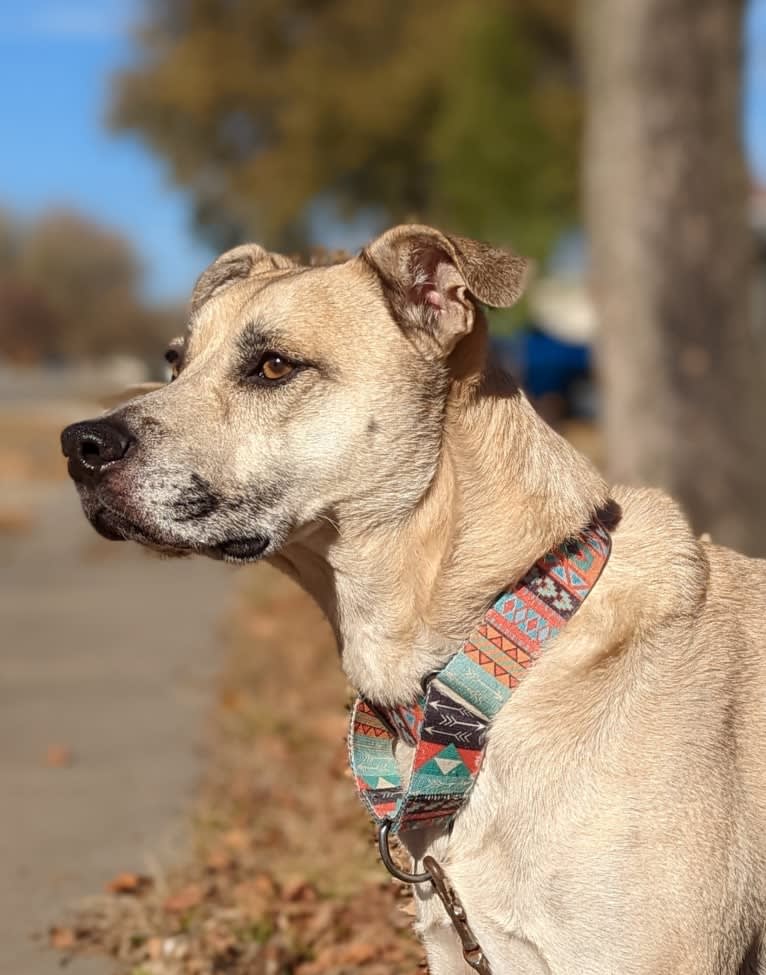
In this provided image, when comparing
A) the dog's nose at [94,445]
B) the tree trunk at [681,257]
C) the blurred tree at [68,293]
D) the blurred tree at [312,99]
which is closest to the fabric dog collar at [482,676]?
the dog's nose at [94,445]

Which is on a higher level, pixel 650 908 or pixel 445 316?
pixel 445 316

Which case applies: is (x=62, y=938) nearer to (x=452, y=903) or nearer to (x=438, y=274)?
(x=452, y=903)

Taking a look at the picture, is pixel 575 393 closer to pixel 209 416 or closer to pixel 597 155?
pixel 597 155

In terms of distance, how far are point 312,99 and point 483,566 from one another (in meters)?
29.0

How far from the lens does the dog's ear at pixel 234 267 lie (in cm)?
402

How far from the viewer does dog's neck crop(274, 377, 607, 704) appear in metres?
3.05

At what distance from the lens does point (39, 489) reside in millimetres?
18344

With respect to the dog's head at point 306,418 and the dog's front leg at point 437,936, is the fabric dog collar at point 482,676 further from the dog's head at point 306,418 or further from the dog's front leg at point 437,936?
the dog's head at point 306,418

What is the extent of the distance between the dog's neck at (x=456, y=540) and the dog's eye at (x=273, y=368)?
417mm

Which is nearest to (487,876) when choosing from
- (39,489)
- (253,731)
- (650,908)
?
(650,908)

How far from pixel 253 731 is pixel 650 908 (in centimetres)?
412

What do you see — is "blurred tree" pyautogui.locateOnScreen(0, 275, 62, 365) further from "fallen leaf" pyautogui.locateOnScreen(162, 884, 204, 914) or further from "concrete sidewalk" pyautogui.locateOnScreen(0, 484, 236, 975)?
"fallen leaf" pyautogui.locateOnScreen(162, 884, 204, 914)

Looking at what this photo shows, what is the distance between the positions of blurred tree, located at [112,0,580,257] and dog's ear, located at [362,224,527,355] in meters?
22.6

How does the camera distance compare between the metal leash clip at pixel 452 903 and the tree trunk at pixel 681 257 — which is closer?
the metal leash clip at pixel 452 903
